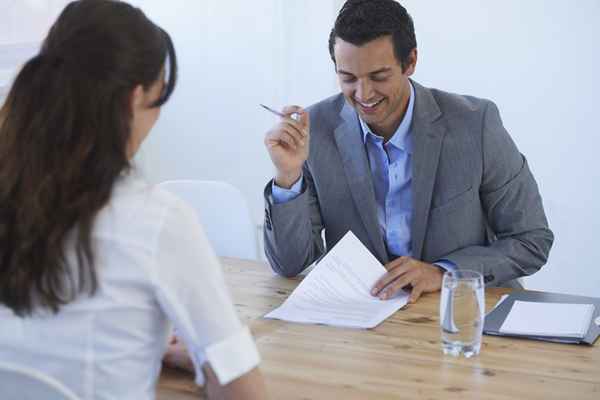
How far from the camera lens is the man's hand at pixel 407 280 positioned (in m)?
1.85

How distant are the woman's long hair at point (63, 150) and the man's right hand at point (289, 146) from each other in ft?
3.19

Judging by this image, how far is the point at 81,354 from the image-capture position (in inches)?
43.4

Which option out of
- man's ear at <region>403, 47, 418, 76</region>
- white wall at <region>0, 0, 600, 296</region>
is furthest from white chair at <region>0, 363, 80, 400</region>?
white wall at <region>0, 0, 600, 296</region>

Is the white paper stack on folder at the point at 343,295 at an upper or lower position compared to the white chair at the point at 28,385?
lower

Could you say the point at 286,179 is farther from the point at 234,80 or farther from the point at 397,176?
the point at 234,80

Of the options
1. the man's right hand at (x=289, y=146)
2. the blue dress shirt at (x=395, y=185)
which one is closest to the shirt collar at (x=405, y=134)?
the blue dress shirt at (x=395, y=185)

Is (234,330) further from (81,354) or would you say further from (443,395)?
(443,395)

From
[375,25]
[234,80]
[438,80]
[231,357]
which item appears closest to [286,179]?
[375,25]

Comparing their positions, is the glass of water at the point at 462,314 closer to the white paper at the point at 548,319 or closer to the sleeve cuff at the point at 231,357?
the white paper at the point at 548,319

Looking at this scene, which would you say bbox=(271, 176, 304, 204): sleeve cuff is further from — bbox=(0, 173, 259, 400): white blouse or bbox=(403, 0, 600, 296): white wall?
bbox=(403, 0, 600, 296): white wall

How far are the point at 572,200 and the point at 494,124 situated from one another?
149 cm

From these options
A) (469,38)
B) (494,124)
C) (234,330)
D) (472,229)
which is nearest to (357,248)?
(472,229)

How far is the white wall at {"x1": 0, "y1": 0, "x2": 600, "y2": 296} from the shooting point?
3443mm

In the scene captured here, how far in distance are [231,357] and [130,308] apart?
0.15m
